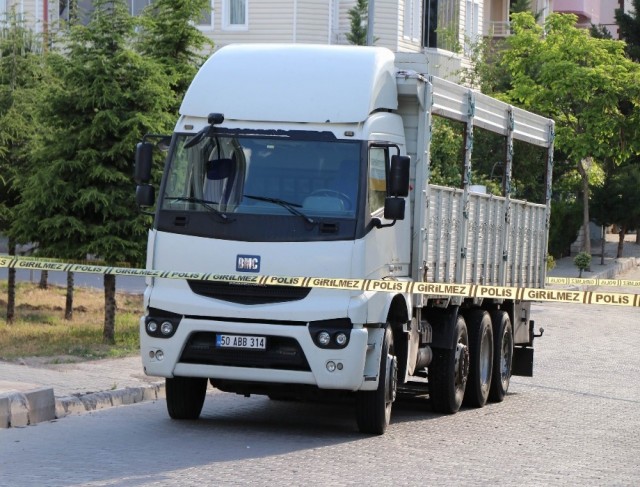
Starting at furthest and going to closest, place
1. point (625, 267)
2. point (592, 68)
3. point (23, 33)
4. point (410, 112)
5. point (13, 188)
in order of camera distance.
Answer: point (625, 267)
point (592, 68)
point (23, 33)
point (13, 188)
point (410, 112)

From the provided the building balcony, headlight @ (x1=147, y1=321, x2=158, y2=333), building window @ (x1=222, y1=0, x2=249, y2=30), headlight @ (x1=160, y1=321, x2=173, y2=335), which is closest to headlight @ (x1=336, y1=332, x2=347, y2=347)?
headlight @ (x1=160, y1=321, x2=173, y2=335)

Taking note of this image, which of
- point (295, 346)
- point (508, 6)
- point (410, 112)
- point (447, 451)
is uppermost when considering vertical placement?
point (508, 6)

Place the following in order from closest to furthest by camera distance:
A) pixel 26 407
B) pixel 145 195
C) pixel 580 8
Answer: pixel 145 195 < pixel 26 407 < pixel 580 8

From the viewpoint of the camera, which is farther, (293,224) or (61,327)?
(61,327)

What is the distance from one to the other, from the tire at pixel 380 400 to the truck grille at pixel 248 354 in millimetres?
728

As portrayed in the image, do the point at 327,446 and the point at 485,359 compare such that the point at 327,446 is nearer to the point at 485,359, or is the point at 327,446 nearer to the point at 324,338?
the point at 324,338

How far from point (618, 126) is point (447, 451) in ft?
108

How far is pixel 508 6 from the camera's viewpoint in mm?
60188

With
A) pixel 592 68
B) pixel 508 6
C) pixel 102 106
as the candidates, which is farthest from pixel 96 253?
pixel 508 6

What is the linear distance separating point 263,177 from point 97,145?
7.55 m

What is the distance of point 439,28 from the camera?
1852 inches

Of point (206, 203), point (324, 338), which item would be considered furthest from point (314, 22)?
point (324, 338)

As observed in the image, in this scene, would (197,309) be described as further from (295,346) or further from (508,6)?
(508,6)

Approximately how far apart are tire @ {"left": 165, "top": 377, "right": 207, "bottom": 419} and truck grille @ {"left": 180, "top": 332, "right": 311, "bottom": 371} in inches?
29.1
